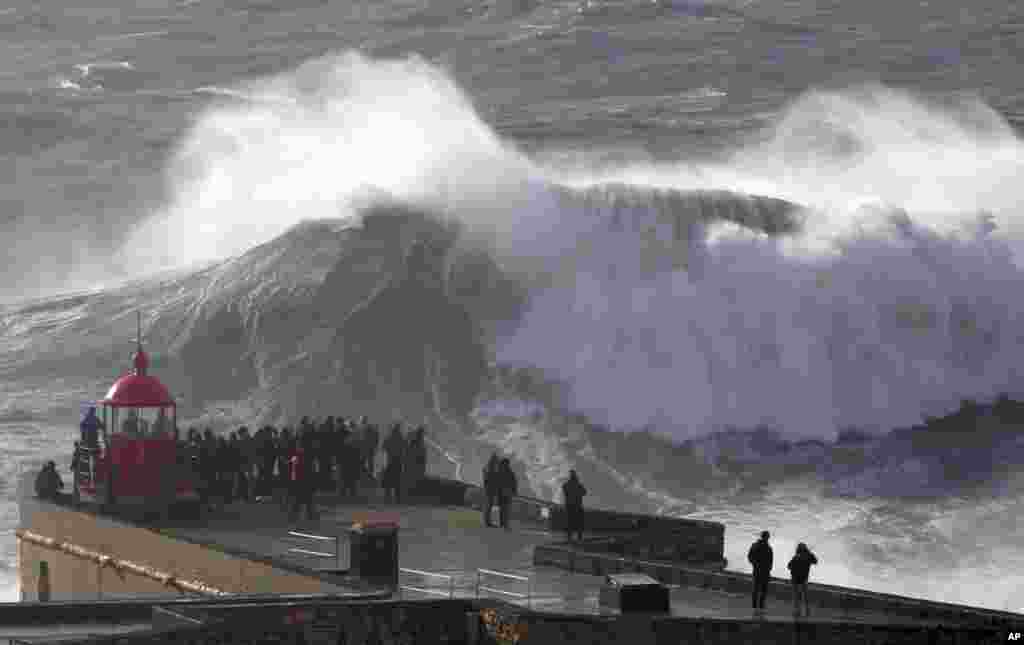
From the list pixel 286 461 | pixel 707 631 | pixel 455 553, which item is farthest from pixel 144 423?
pixel 707 631

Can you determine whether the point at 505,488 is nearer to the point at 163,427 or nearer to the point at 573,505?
the point at 573,505

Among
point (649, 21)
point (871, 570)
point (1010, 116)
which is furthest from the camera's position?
point (649, 21)

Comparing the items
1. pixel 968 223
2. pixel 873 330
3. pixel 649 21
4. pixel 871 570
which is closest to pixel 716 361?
pixel 873 330

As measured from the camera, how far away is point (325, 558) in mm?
22578

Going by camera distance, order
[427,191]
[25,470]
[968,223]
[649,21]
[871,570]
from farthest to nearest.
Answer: [649,21]
[427,191]
[968,223]
[25,470]
[871,570]

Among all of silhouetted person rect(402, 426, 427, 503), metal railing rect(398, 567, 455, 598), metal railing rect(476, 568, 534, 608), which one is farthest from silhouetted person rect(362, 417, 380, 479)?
metal railing rect(476, 568, 534, 608)

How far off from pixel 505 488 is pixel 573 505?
155 cm

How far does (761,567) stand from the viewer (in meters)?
19.5

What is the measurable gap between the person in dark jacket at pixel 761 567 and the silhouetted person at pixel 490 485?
584cm

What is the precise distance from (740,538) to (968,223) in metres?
13.8

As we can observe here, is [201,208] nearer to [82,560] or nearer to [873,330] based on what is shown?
[873,330]

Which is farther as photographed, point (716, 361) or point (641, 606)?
point (716, 361)

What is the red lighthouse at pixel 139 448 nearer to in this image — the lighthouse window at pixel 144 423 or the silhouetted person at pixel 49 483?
the lighthouse window at pixel 144 423

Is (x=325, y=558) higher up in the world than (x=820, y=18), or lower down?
lower down
